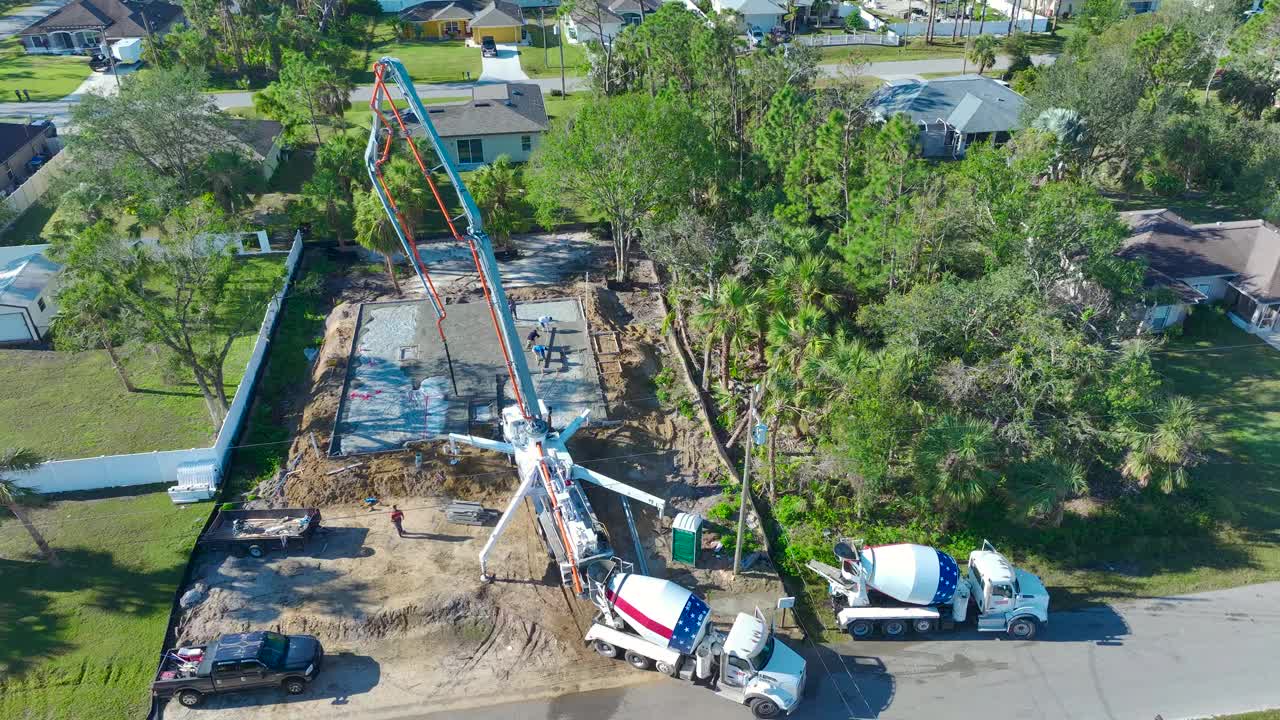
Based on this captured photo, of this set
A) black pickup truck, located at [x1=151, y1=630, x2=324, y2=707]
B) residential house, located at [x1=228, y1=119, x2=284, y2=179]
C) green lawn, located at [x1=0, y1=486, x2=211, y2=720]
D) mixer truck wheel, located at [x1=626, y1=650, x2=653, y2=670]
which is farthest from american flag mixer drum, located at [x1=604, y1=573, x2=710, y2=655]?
residential house, located at [x1=228, y1=119, x2=284, y2=179]

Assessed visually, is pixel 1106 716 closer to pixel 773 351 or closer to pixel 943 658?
pixel 943 658

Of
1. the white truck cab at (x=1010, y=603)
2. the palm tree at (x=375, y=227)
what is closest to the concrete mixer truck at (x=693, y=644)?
the white truck cab at (x=1010, y=603)

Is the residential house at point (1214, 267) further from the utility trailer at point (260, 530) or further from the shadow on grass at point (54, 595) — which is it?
the shadow on grass at point (54, 595)

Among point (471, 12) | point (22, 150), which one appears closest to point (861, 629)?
point (22, 150)

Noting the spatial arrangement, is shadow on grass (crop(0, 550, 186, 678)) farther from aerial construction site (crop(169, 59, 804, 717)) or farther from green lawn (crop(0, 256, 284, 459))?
green lawn (crop(0, 256, 284, 459))

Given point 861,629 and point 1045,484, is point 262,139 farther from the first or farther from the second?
point 1045,484

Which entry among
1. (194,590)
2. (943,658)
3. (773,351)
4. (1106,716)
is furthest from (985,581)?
(194,590)
